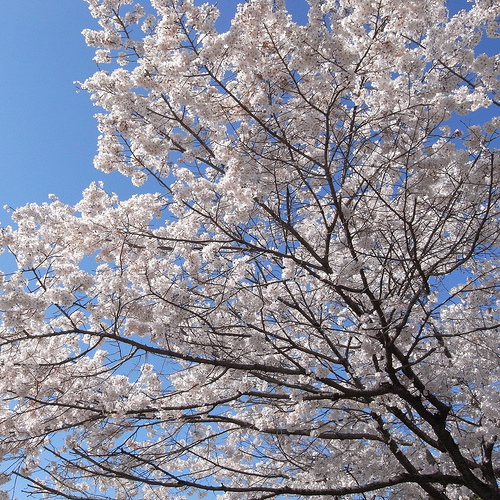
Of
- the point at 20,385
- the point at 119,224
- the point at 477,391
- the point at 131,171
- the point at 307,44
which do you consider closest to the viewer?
the point at 307,44

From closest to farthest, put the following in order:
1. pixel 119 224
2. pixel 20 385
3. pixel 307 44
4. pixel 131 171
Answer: pixel 307 44, pixel 119 224, pixel 20 385, pixel 131 171

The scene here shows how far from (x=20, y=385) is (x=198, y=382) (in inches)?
76.1

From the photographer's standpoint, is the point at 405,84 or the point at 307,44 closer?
the point at 307,44

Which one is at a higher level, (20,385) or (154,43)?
(154,43)

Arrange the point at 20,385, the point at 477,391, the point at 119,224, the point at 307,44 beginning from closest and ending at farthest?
1. the point at 307,44
2. the point at 119,224
3. the point at 20,385
4. the point at 477,391

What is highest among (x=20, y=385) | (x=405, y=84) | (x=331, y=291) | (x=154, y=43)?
(x=154, y=43)

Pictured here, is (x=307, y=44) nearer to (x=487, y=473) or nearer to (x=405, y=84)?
(x=405, y=84)

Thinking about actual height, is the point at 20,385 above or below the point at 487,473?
above

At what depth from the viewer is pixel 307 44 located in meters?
4.23

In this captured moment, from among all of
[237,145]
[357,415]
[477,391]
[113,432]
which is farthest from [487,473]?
[237,145]

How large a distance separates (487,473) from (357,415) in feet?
5.62

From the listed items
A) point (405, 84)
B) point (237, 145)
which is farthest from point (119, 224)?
point (405, 84)

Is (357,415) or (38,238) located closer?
(38,238)

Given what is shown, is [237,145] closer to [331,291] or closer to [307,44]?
[307,44]
